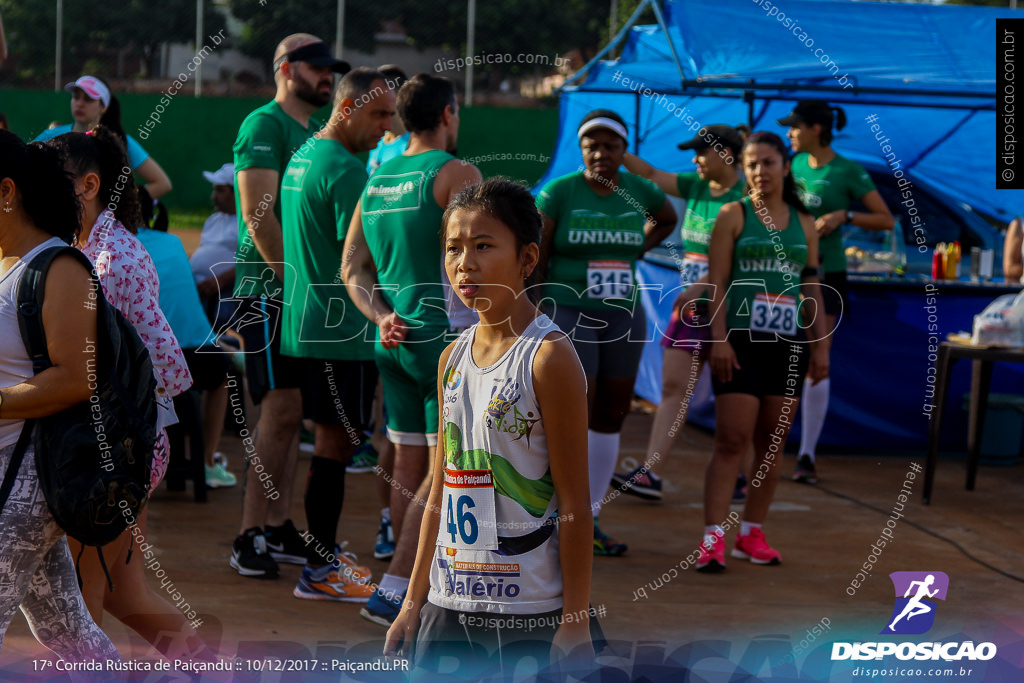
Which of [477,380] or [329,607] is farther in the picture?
[329,607]

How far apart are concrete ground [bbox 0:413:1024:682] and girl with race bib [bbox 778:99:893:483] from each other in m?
0.36

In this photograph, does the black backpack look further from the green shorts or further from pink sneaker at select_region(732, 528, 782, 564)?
pink sneaker at select_region(732, 528, 782, 564)

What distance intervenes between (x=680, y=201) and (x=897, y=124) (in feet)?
12.0

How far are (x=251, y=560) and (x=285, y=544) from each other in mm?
281

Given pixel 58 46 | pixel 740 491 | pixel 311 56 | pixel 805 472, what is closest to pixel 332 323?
pixel 311 56

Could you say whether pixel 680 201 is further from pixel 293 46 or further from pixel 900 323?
pixel 293 46

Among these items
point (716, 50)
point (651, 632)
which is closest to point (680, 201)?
point (716, 50)

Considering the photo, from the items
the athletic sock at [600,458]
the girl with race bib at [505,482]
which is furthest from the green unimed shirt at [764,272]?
the girl with race bib at [505,482]

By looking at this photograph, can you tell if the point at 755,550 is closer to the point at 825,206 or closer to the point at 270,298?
the point at 270,298

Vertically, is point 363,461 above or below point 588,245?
below

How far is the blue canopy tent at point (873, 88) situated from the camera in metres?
6.95

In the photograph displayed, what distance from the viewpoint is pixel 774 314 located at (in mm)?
4758

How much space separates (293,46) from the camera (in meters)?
4.63

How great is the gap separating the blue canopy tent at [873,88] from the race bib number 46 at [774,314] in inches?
86.9
